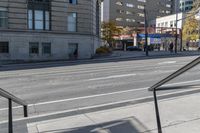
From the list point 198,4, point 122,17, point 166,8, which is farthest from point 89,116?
point 166,8

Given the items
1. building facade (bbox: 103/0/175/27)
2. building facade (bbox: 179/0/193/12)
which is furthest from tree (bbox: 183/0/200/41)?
building facade (bbox: 179/0/193/12)

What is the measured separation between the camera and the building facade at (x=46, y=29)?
101ft

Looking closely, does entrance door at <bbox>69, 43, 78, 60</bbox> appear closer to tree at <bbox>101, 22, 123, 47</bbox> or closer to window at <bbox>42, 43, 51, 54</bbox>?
window at <bbox>42, 43, 51, 54</bbox>

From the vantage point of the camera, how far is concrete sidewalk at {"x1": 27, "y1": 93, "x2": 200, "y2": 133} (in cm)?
515

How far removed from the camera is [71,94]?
977 centimetres

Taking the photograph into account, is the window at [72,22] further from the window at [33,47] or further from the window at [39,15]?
the window at [33,47]

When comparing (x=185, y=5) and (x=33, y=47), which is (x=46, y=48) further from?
(x=185, y=5)

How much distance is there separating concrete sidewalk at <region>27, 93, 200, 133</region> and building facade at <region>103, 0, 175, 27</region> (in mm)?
91339

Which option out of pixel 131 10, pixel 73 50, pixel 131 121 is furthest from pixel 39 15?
pixel 131 10

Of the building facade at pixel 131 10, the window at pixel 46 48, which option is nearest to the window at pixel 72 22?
the window at pixel 46 48

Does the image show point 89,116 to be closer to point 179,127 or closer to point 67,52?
point 179,127

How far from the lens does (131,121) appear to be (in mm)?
5613

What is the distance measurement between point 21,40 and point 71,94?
23255 mm

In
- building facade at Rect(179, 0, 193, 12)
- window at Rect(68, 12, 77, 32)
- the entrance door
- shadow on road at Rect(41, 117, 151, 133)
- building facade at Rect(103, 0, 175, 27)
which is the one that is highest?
building facade at Rect(179, 0, 193, 12)
